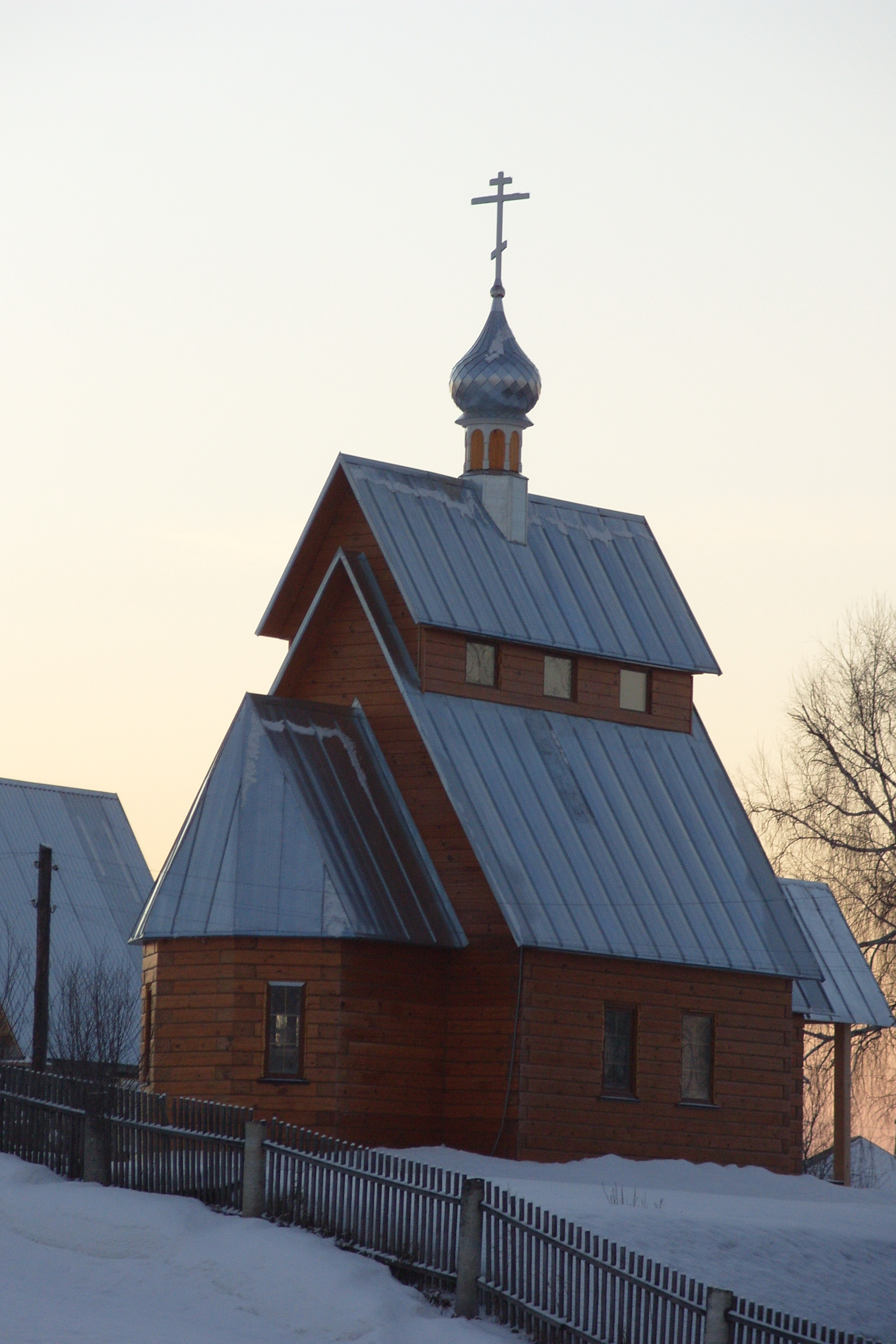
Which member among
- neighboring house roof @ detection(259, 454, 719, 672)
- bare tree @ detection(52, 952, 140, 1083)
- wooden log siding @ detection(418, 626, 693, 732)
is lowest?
bare tree @ detection(52, 952, 140, 1083)

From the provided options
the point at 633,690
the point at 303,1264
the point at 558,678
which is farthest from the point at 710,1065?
the point at 303,1264

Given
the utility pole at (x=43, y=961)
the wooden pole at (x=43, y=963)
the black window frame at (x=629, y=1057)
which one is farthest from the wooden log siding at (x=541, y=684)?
the wooden pole at (x=43, y=963)

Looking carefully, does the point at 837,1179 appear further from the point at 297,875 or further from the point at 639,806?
the point at 297,875

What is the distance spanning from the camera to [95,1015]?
1513 inches

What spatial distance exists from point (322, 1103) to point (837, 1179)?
12.7 meters

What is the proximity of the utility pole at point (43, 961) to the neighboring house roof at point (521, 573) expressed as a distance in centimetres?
620

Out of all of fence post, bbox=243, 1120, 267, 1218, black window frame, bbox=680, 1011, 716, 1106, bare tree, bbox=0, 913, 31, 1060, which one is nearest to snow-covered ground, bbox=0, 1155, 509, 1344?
fence post, bbox=243, 1120, 267, 1218

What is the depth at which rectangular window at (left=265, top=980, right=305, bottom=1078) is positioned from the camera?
30594 mm

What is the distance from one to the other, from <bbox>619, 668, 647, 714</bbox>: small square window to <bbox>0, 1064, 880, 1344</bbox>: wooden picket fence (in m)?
13.1

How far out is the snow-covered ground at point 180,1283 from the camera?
2147cm

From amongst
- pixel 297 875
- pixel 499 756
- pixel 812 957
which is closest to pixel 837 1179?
pixel 812 957

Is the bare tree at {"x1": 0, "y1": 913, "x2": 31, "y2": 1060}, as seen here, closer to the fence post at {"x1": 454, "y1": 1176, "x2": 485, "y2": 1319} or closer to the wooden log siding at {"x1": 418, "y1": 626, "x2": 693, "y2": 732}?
the wooden log siding at {"x1": 418, "y1": 626, "x2": 693, "y2": 732}

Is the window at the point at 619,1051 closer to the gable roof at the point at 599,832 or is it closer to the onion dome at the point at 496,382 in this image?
the gable roof at the point at 599,832

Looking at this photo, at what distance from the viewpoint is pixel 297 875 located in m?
31.1
